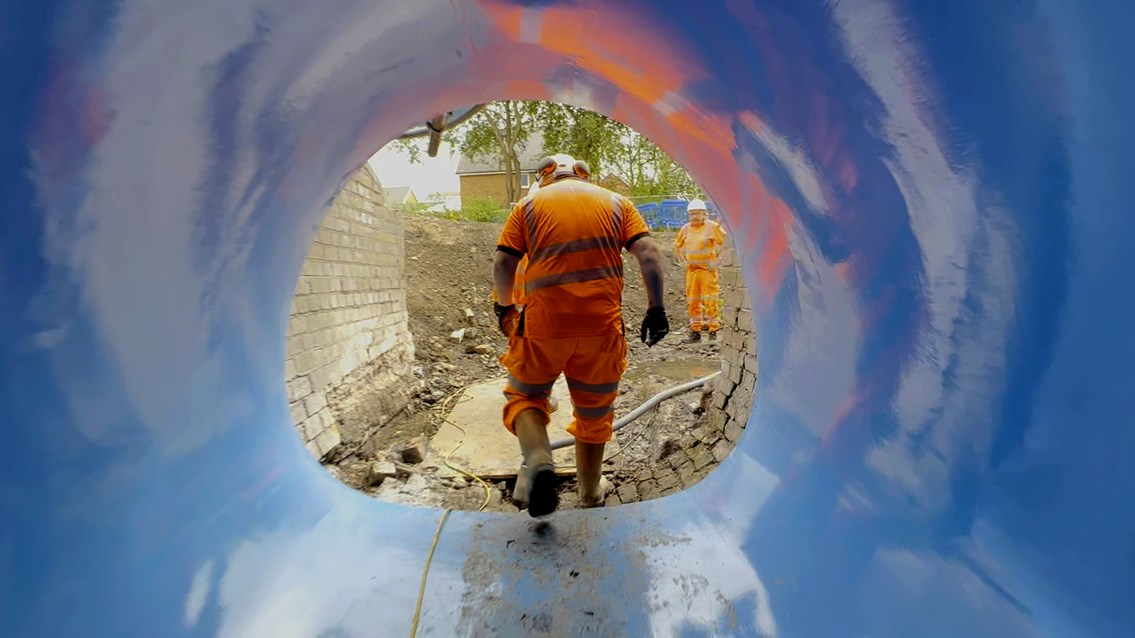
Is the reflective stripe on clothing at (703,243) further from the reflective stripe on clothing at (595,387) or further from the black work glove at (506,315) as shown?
the reflective stripe on clothing at (595,387)

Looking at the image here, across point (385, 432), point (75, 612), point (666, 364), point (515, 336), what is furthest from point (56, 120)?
point (666, 364)

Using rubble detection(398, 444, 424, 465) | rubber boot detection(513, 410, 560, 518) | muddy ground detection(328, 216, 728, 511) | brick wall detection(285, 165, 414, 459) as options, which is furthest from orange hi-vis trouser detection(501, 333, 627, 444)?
rubble detection(398, 444, 424, 465)

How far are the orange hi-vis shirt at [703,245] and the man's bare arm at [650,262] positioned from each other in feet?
16.0

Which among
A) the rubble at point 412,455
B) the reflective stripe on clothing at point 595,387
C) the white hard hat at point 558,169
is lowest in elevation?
the rubble at point 412,455

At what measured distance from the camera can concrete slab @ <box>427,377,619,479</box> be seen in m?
4.38

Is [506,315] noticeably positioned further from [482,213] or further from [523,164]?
[523,164]

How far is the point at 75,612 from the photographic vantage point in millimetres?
1127

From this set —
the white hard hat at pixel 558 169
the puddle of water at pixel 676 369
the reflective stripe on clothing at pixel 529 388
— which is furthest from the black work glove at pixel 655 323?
the puddle of water at pixel 676 369

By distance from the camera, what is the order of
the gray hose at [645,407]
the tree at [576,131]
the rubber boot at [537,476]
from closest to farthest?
the rubber boot at [537,476] → the gray hose at [645,407] → the tree at [576,131]

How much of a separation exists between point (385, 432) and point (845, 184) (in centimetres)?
446

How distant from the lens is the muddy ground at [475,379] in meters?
3.98

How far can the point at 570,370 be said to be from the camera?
2.63 metres

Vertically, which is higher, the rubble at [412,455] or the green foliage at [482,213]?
the green foliage at [482,213]

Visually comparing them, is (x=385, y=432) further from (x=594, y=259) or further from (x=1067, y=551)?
(x=1067, y=551)
